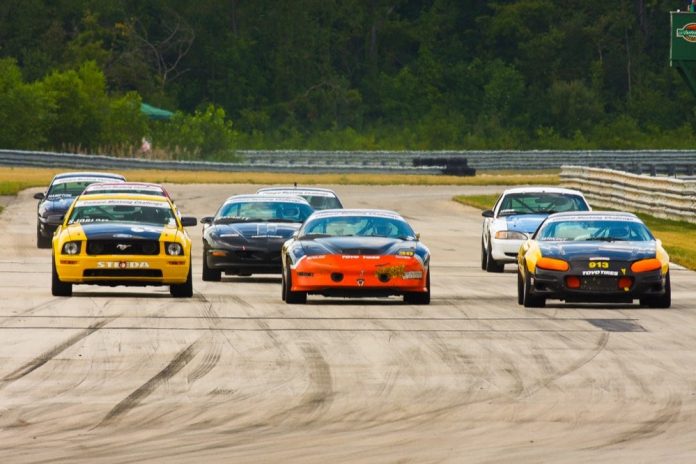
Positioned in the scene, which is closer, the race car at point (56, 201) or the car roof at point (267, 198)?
the car roof at point (267, 198)

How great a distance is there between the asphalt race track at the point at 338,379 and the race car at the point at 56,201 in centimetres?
871

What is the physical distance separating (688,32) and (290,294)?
3489cm

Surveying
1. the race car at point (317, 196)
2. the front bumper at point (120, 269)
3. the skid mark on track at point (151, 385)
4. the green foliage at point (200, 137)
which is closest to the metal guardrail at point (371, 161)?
the green foliage at point (200, 137)

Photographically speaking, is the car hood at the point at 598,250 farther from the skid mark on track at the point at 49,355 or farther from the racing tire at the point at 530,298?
the skid mark on track at the point at 49,355

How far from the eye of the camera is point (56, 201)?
1308 inches

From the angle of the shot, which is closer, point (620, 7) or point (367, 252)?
point (367, 252)

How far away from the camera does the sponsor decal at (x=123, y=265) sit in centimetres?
2194

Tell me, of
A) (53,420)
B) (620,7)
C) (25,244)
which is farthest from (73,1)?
(53,420)

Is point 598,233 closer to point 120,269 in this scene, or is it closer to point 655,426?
point 120,269

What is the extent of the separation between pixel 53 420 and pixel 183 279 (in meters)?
10.2

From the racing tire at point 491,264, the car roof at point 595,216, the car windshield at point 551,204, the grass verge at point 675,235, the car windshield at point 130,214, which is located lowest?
the grass verge at point 675,235

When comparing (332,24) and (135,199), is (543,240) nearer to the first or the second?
(135,199)

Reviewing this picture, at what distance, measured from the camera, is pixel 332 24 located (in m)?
112

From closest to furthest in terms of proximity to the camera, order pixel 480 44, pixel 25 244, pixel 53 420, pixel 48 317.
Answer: pixel 53 420 < pixel 48 317 < pixel 25 244 < pixel 480 44
